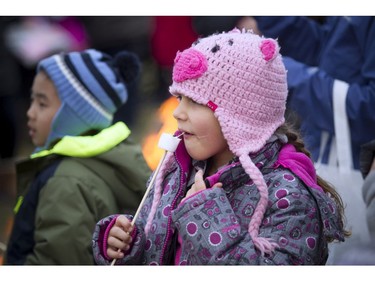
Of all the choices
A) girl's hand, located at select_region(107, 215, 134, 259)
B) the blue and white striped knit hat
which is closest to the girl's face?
girl's hand, located at select_region(107, 215, 134, 259)

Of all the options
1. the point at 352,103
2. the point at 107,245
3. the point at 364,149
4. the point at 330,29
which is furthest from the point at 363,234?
the point at 107,245

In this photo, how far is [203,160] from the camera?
2113 mm

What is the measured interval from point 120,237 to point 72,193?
0.69 metres

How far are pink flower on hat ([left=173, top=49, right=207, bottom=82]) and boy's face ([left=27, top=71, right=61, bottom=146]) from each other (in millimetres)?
1110

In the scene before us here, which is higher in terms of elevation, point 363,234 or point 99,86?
point 99,86

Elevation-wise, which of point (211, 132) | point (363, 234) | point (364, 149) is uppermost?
point (211, 132)

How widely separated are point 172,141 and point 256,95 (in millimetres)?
276

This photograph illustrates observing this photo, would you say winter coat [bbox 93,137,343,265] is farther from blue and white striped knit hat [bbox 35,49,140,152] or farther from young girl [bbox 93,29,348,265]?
blue and white striped knit hat [bbox 35,49,140,152]

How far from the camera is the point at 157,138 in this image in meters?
3.44

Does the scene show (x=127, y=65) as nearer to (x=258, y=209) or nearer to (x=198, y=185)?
(x=198, y=185)

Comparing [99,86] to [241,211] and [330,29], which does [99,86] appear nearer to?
[330,29]

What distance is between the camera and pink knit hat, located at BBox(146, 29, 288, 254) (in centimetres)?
198

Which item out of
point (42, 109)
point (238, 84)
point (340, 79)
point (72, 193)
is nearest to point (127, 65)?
point (42, 109)

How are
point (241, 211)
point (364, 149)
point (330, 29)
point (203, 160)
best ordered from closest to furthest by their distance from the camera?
point (241, 211), point (203, 160), point (364, 149), point (330, 29)
